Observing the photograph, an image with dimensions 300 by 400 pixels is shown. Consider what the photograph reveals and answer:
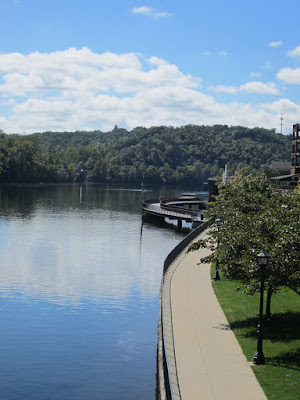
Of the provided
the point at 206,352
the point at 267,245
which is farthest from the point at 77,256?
the point at 267,245

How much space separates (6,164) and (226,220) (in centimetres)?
17825

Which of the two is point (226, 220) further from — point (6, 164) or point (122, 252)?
point (6, 164)

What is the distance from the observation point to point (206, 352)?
880 inches

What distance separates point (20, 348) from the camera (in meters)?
28.4

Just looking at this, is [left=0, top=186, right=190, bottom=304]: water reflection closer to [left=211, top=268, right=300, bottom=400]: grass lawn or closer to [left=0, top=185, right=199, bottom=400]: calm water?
[left=0, top=185, right=199, bottom=400]: calm water

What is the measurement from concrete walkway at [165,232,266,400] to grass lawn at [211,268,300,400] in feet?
1.42

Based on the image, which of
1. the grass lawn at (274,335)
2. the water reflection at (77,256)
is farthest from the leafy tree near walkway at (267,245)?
the water reflection at (77,256)

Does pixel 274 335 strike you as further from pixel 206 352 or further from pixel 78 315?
pixel 78 315

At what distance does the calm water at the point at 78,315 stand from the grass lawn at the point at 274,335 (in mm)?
4848

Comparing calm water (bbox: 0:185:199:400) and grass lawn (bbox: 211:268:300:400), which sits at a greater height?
grass lawn (bbox: 211:268:300:400)

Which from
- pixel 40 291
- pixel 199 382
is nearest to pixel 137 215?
pixel 40 291

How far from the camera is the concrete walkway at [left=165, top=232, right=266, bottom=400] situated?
1852cm

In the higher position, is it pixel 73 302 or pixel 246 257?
pixel 246 257

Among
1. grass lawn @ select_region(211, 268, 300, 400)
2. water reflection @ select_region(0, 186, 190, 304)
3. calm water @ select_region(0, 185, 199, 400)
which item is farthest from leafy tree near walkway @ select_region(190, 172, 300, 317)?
water reflection @ select_region(0, 186, 190, 304)
